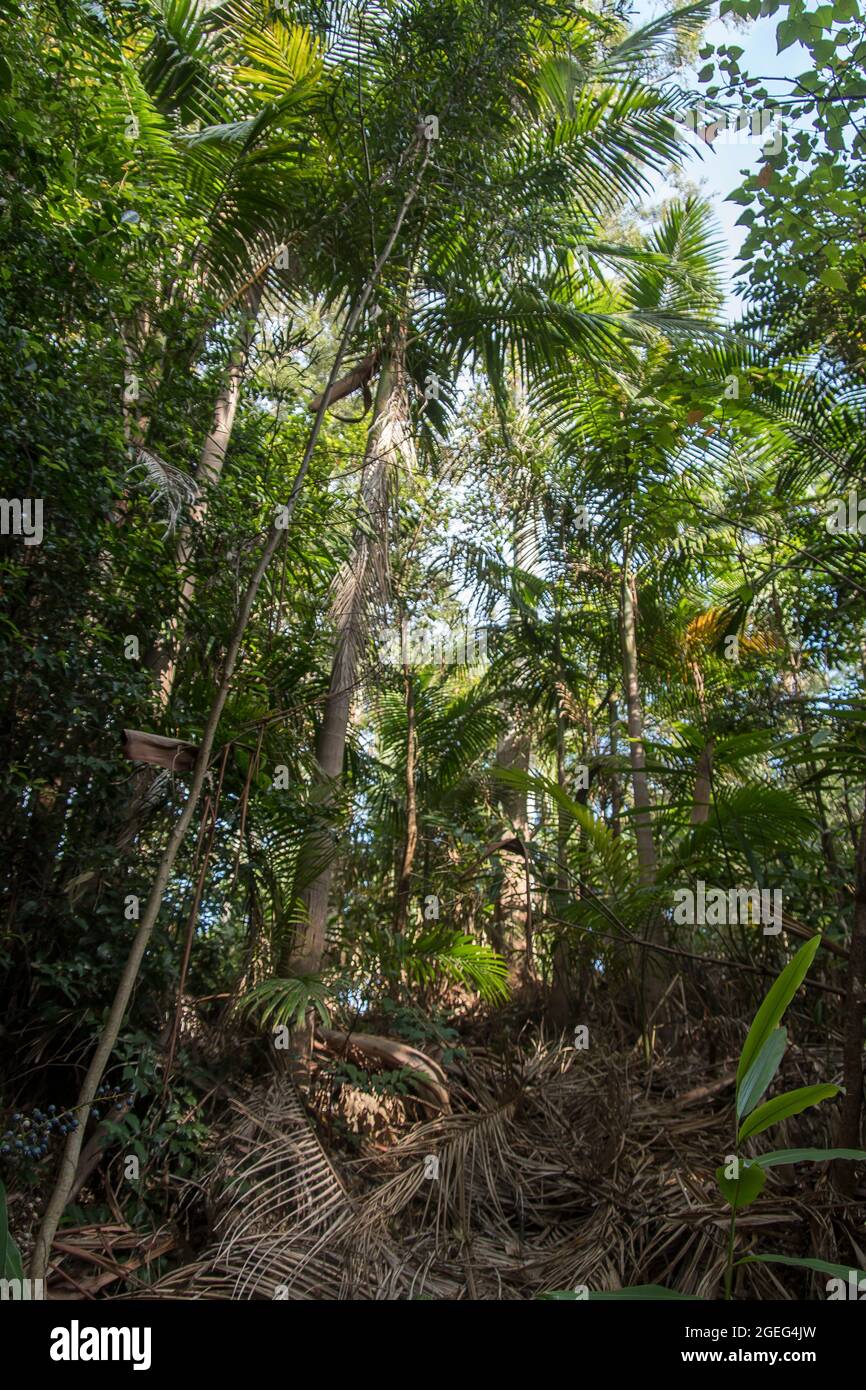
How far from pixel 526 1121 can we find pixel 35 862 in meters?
2.60

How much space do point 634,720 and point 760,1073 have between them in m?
4.38

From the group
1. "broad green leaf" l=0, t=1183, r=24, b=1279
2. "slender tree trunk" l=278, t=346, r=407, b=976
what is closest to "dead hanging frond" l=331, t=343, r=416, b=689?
"slender tree trunk" l=278, t=346, r=407, b=976

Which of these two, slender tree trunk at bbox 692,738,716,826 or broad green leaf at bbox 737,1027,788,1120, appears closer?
broad green leaf at bbox 737,1027,788,1120

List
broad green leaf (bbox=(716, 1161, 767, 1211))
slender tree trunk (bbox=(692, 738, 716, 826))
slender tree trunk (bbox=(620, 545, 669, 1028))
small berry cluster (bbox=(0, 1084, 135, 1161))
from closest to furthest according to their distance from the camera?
broad green leaf (bbox=(716, 1161, 767, 1211)) → small berry cluster (bbox=(0, 1084, 135, 1161)) → slender tree trunk (bbox=(692, 738, 716, 826)) → slender tree trunk (bbox=(620, 545, 669, 1028))

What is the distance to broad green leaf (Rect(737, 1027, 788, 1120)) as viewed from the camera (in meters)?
1.69

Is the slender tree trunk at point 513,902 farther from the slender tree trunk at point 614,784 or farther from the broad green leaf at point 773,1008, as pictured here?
the broad green leaf at point 773,1008

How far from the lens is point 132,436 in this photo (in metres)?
4.59

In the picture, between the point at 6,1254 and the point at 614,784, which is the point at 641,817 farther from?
the point at 6,1254

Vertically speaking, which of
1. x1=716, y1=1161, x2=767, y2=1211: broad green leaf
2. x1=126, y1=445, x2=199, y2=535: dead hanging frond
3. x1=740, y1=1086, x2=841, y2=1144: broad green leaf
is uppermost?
x1=126, y1=445, x2=199, y2=535: dead hanging frond

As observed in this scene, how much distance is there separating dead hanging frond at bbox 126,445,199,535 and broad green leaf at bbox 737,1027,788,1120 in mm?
3288

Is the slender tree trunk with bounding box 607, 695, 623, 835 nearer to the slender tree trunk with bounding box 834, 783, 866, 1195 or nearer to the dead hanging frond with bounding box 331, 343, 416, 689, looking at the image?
the dead hanging frond with bounding box 331, 343, 416, 689
